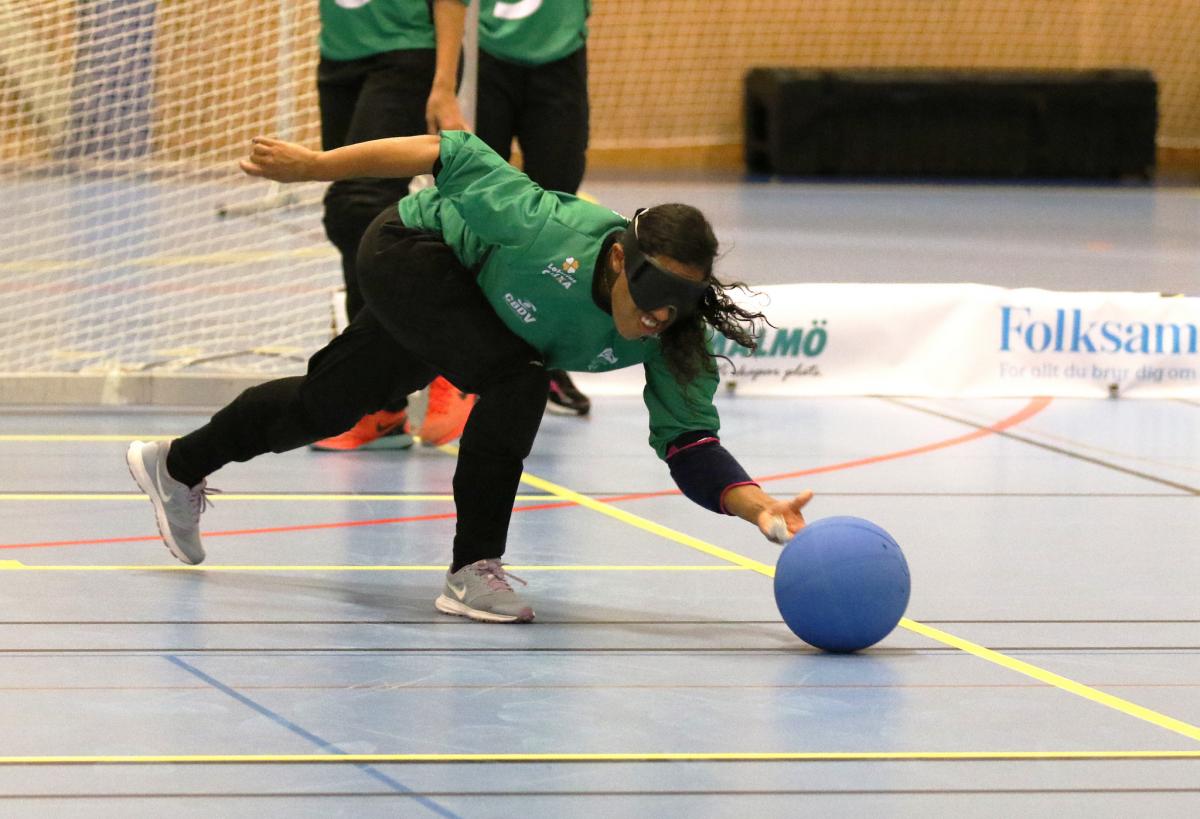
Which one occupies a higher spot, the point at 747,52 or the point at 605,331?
the point at 605,331

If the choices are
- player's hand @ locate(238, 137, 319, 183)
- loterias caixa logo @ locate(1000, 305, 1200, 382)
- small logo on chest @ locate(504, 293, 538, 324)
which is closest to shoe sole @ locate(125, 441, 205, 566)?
player's hand @ locate(238, 137, 319, 183)

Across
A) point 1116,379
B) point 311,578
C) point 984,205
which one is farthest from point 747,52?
point 311,578

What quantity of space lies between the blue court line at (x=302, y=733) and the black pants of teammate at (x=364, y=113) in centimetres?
219

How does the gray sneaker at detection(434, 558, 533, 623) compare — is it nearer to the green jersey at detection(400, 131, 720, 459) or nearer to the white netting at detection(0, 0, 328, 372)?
the green jersey at detection(400, 131, 720, 459)

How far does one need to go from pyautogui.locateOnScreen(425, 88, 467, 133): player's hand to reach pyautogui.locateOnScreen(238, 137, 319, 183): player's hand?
138 centimetres

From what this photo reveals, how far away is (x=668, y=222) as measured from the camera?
335 cm

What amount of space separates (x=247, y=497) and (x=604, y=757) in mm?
2185

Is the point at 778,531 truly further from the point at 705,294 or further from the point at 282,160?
the point at 282,160

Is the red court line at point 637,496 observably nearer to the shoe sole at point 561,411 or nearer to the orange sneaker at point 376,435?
the orange sneaker at point 376,435

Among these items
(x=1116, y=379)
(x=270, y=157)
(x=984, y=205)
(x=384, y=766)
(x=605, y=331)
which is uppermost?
(x=270, y=157)

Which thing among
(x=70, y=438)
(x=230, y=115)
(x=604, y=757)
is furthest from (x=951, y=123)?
(x=604, y=757)

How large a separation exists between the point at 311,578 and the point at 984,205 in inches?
396

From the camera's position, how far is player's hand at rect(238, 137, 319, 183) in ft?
11.8

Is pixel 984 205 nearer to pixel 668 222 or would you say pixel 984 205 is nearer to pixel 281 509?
pixel 281 509
